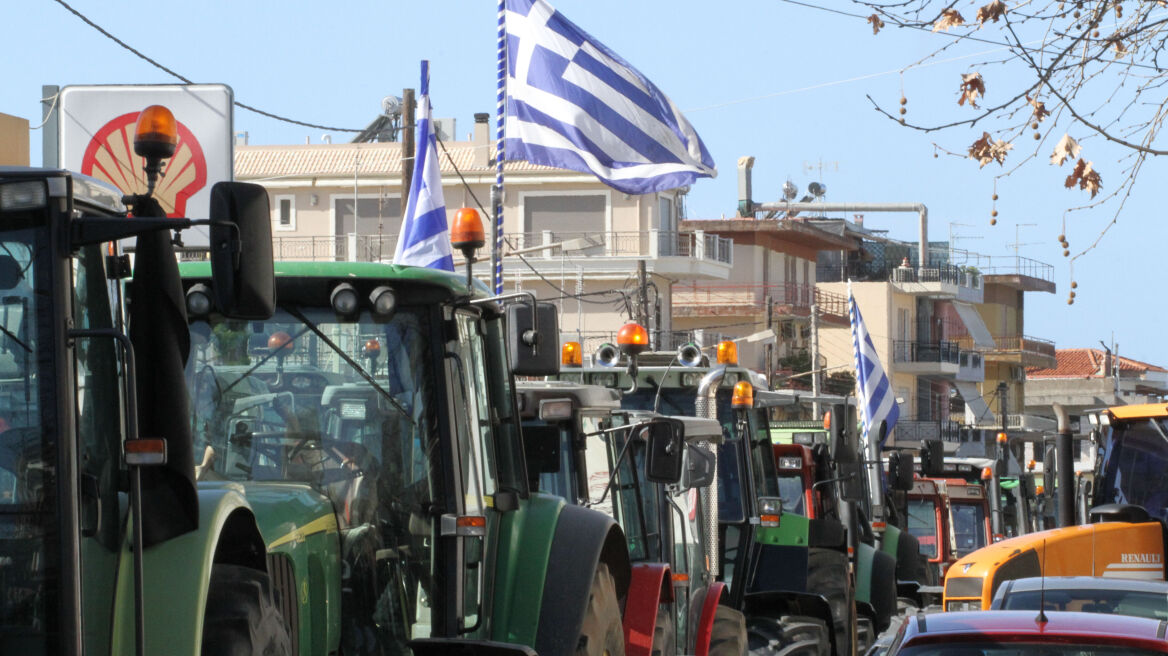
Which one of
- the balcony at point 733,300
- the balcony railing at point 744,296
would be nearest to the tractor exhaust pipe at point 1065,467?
the balcony railing at point 744,296

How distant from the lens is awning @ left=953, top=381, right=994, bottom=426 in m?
79.5

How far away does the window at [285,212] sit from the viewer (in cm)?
5266

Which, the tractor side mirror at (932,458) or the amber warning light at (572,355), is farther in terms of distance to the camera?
the tractor side mirror at (932,458)

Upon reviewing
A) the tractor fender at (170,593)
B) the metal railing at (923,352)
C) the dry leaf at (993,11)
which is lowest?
the metal railing at (923,352)

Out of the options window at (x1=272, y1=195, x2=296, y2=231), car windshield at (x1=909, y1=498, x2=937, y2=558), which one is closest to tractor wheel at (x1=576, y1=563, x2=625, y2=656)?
car windshield at (x1=909, y1=498, x2=937, y2=558)

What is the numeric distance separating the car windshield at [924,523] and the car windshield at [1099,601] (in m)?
16.6

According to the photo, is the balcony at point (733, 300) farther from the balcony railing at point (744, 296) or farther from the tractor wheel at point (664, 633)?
the tractor wheel at point (664, 633)

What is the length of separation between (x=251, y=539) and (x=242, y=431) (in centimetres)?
89

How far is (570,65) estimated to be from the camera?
44.4 feet

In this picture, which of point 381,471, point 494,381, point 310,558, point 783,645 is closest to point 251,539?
point 310,558

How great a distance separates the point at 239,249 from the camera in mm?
4312

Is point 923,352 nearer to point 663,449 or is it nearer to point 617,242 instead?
point 617,242

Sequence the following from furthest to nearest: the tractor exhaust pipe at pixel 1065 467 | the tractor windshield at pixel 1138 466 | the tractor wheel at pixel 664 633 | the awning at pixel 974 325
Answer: the awning at pixel 974 325 → the tractor exhaust pipe at pixel 1065 467 → the tractor windshield at pixel 1138 466 → the tractor wheel at pixel 664 633

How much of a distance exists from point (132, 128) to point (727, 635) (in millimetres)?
4702
